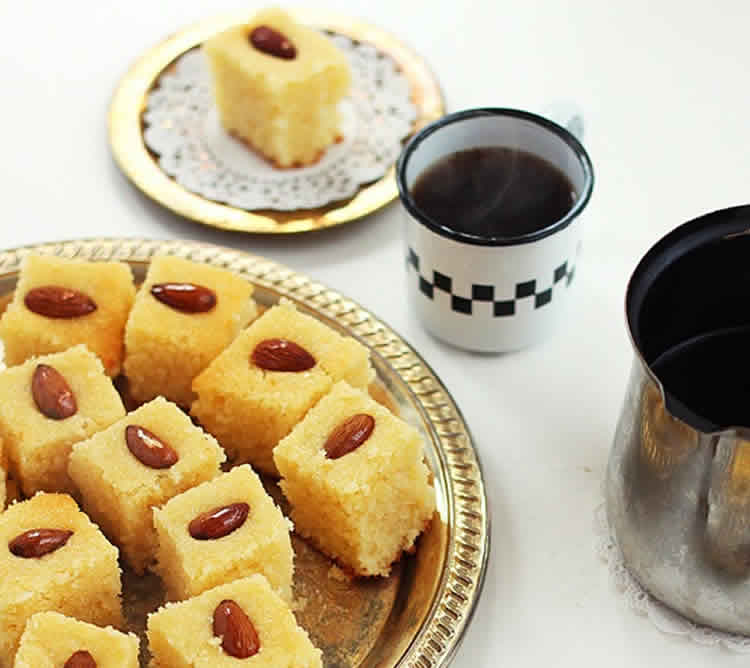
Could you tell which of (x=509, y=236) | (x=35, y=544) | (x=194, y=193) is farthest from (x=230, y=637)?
(x=194, y=193)

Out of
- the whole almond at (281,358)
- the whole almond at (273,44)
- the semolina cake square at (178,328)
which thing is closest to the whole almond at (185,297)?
the semolina cake square at (178,328)

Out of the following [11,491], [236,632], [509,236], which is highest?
[509,236]

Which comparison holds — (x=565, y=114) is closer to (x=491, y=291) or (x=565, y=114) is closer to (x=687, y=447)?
(x=491, y=291)

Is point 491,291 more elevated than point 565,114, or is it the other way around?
point 565,114

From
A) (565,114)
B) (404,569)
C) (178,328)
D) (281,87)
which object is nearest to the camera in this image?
(404,569)

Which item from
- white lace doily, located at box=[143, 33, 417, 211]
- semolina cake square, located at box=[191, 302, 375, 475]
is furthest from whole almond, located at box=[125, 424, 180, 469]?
→ white lace doily, located at box=[143, 33, 417, 211]

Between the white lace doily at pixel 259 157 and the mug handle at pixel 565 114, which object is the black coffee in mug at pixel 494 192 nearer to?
the mug handle at pixel 565 114

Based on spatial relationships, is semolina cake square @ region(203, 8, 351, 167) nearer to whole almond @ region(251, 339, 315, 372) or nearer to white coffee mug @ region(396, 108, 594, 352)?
white coffee mug @ region(396, 108, 594, 352)
